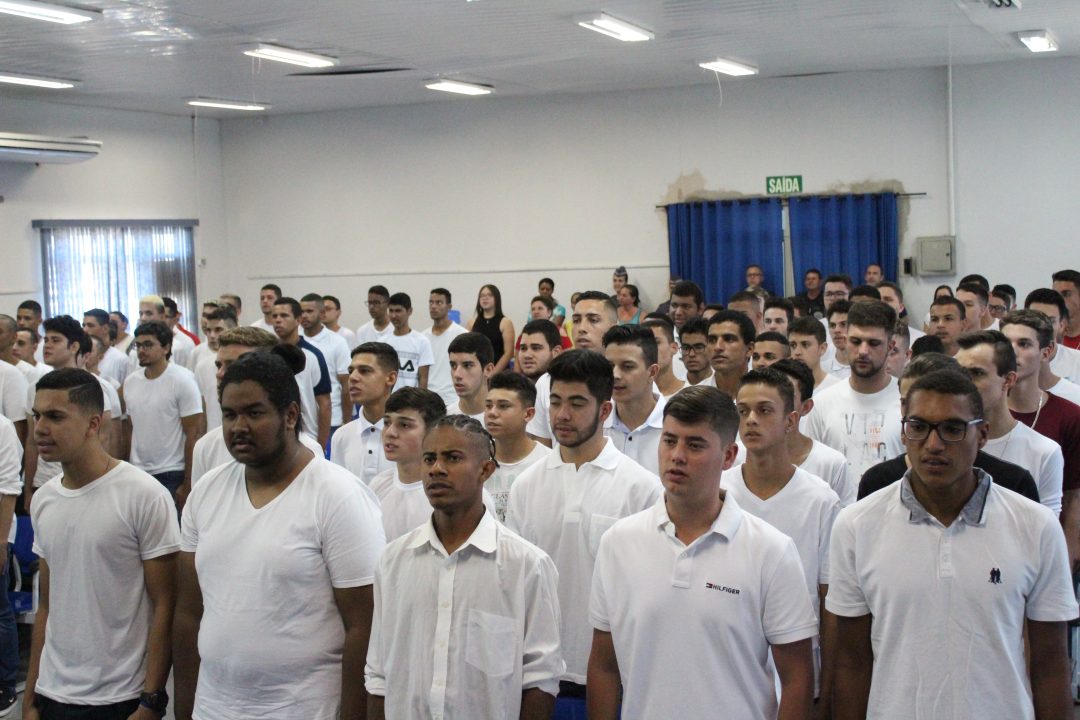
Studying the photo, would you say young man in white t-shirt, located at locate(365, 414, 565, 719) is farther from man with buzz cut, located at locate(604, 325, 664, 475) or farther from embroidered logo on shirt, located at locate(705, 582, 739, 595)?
man with buzz cut, located at locate(604, 325, 664, 475)

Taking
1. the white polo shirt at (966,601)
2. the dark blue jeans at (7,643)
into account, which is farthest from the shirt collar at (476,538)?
the dark blue jeans at (7,643)

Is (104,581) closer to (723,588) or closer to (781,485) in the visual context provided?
(723,588)

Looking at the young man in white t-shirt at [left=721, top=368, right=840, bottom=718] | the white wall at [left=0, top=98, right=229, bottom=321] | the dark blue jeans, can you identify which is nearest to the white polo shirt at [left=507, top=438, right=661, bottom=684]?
the young man in white t-shirt at [left=721, top=368, right=840, bottom=718]

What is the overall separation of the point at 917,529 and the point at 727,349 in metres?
3.06

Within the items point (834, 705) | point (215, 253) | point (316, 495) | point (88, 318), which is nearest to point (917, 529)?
point (834, 705)

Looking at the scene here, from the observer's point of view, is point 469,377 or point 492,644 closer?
point 492,644

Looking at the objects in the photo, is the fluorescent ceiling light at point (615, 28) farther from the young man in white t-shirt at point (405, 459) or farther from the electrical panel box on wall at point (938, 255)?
the young man in white t-shirt at point (405, 459)

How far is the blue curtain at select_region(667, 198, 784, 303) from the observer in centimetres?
1391

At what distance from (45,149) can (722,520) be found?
12090 mm

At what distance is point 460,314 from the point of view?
15742mm

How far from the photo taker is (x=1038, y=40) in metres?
11.0

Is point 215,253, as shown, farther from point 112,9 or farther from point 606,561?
point 606,561

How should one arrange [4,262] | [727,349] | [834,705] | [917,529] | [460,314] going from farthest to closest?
[460,314]
[4,262]
[727,349]
[834,705]
[917,529]

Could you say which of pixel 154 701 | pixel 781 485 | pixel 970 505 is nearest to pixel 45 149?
pixel 154 701
